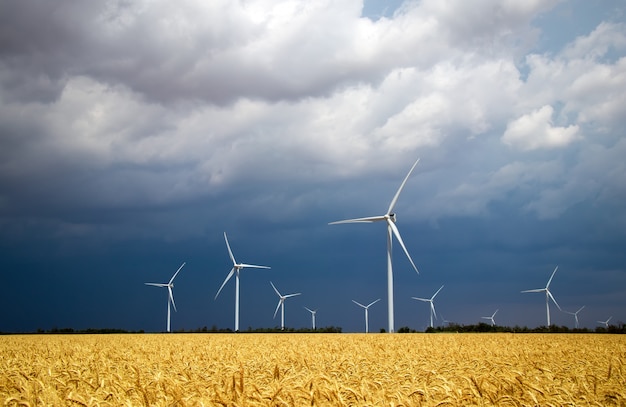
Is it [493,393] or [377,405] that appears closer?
[377,405]

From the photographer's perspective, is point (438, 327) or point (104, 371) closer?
point (104, 371)

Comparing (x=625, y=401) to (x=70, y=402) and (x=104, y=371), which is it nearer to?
(x=70, y=402)

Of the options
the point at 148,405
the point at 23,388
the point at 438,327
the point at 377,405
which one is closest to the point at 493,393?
the point at 377,405

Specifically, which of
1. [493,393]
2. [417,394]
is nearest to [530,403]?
[493,393]

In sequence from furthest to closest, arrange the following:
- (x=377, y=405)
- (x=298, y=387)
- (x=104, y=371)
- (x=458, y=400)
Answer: (x=104, y=371) → (x=298, y=387) → (x=458, y=400) → (x=377, y=405)

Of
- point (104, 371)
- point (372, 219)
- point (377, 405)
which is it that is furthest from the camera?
point (372, 219)

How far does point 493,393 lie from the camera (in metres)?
9.19

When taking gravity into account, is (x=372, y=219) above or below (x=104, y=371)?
above

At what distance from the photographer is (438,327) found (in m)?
80.3

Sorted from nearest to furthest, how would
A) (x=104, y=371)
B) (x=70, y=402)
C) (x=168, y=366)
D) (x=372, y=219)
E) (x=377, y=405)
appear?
1. (x=377, y=405)
2. (x=70, y=402)
3. (x=104, y=371)
4. (x=168, y=366)
5. (x=372, y=219)

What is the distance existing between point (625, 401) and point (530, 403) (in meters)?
1.92

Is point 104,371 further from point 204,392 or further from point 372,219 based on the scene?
point 372,219

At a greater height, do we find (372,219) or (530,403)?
(372,219)

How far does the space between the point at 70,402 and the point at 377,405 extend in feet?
14.5
